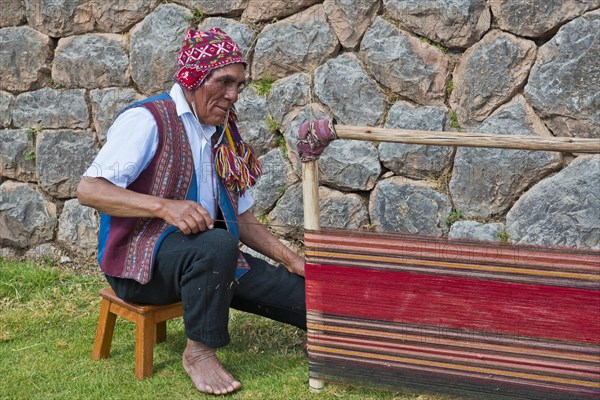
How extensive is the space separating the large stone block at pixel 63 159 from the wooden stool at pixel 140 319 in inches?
60.4

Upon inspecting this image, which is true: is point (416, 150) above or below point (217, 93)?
below

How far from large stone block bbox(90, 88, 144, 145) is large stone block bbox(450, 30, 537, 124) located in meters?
1.77

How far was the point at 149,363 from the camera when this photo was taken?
333 cm

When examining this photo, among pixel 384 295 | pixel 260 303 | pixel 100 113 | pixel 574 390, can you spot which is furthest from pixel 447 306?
pixel 100 113

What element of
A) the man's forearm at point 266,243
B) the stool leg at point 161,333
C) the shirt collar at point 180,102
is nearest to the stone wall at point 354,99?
the man's forearm at point 266,243

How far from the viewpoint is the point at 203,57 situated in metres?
3.22

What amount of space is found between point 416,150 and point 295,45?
2.68 ft

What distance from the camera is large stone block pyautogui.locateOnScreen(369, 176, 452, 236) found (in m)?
4.04

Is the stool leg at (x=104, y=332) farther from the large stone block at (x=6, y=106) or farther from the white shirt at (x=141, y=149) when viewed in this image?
the large stone block at (x=6, y=106)

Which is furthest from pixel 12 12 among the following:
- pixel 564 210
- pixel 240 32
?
pixel 564 210

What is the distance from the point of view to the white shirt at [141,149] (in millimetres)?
3094

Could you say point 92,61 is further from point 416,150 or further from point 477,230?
point 477,230

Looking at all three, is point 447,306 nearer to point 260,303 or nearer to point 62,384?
point 260,303

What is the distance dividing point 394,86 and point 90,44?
1.76 meters
